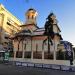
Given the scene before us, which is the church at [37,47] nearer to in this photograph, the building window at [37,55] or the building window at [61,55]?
the building window at [37,55]

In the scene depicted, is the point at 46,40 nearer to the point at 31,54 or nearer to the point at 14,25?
the point at 31,54

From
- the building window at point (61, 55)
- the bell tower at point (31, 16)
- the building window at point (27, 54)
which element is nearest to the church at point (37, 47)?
the building window at point (27, 54)

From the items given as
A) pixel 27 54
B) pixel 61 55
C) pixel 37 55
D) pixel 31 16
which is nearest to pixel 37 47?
pixel 27 54

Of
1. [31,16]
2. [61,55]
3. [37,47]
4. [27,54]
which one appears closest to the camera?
[61,55]

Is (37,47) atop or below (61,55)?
atop

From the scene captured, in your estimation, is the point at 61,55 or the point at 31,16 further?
the point at 31,16

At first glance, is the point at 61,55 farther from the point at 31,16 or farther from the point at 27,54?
the point at 31,16

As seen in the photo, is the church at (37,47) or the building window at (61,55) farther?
the church at (37,47)

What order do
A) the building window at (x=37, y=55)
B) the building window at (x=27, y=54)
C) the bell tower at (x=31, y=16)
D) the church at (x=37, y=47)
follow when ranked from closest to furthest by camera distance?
the church at (x=37, y=47), the building window at (x=37, y=55), the building window at (x=27, y=54), the bell tower at (x=31, y=16)

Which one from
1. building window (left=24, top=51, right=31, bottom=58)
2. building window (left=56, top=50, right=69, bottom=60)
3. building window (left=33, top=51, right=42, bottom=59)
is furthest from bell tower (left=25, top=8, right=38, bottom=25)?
building window (left=56, top=50, right=69, bottom=60)

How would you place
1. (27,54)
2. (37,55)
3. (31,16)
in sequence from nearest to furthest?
(37,55)
(27,54)
(31,16)

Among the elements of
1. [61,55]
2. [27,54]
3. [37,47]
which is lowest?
[61,55]

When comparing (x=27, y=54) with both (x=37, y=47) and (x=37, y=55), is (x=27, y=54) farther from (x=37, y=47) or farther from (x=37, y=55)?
(x=37, y=47)

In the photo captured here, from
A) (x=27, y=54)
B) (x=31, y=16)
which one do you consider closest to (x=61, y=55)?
(x=27, y=54)
